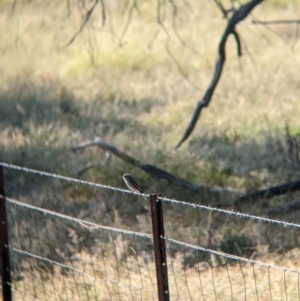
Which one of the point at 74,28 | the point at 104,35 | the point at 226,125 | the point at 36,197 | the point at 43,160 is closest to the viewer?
the point at 36,197

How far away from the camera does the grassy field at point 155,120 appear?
7.78 meters

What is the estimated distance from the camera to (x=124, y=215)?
793 centimetres

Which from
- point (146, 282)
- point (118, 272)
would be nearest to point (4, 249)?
point (118, 272)

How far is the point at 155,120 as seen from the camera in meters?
12.2

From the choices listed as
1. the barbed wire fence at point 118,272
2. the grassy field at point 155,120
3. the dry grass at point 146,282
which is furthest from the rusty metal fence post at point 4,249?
the grassy field at point 155,120

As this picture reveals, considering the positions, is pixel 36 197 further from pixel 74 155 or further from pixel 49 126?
pixel 49 126

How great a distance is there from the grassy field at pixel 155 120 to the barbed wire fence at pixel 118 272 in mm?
483

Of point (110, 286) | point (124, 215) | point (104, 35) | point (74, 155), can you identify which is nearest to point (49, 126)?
point (74, 155)

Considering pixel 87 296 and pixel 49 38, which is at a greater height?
pixel 49 38

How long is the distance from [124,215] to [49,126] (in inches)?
157

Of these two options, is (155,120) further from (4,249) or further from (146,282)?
(4,249)

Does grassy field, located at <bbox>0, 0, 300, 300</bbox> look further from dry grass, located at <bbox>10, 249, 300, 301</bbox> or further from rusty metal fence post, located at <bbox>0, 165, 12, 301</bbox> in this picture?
rusty metal fence post, located at <bbox>0, 165, 12, 301</bbox>

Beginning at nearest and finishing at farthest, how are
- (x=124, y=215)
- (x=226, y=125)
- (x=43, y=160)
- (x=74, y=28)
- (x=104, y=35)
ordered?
(x=124, y=215) < (x=43, y=160) < (x=226, y=125) < (x=104, y=35) < (x=74, y=28)

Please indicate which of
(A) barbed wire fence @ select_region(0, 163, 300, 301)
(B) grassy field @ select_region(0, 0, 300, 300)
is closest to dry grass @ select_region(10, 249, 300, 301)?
(A) barbed wire fence @ select_region(0, 163, 300, 301)
